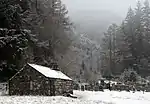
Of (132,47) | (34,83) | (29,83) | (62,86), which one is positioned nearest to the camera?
(34,83)

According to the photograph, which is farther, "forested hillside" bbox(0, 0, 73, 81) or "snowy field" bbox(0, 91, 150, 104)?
"forested hillside" bbox(0, 0, 73, 81)

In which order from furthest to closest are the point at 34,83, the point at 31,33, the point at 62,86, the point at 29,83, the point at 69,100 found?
the point at 31,33, the point at 62,86, the point at 29,83, the point at 34,83, the point at 69,100

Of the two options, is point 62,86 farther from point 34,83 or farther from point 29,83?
point 29,83

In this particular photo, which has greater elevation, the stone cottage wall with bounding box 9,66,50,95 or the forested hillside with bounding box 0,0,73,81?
the forested hillside with bounding box 0,0,73,81

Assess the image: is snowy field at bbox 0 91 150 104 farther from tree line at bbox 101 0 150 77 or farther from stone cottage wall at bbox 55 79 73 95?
tree line at bbox 101 0 150 77

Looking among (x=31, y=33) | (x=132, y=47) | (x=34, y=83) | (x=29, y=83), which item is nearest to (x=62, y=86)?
(x=34, y=83)

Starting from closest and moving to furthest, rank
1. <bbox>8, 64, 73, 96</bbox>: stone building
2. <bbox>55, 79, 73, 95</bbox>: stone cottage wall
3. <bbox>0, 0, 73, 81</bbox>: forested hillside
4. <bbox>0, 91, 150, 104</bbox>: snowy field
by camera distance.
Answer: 1. <bbox>0, 91, 150, 104</bbox>: snowy field
2. <bbox>8, 64, 73, 96</bbox>: stone building
3. <bbox>55, 79, 73, 95</bbox>: stone cottage wall
4. <bbox>0, 0, 73, 81</bbox>: forested hillside

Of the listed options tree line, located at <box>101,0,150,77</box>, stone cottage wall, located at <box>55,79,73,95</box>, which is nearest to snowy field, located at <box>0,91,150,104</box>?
stone cottage wall, located at <box>55,79,73,95</box>

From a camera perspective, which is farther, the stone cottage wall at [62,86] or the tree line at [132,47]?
the tree line at [132,47]

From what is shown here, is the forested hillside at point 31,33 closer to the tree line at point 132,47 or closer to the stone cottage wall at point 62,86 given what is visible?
the stone cottage wall at point 62,86

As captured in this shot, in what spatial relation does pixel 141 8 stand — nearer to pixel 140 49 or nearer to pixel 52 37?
pixel 140 49

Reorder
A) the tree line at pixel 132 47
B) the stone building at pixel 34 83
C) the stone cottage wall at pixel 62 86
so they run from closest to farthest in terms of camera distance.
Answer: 1. the stone building at pixel 34 83
2. the stone cottage wall at pixel 62 86
3. the tree line at pixel 132 47

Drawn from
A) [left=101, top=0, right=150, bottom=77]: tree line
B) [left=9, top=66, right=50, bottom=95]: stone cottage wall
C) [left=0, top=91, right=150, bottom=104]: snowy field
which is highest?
[left=101, top=0, right=150, bottom=77]: tree line

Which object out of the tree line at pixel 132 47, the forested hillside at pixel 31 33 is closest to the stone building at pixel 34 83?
the forested hillside at pixel 31 33
